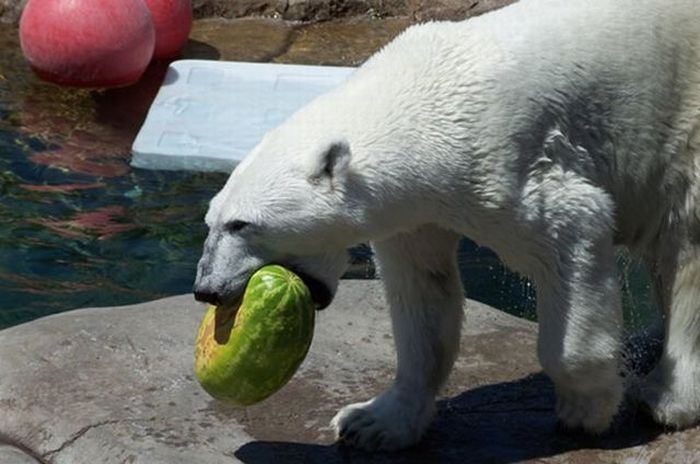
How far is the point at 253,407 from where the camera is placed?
4.48 meters

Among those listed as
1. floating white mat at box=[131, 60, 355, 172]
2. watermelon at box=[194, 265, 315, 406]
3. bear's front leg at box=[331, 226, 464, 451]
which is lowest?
floating white mat at box=[131, 60, 355, 172]

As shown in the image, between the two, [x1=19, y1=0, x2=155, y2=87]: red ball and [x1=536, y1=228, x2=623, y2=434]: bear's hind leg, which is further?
[x1=19, y1=0, x2=155, y2=87]: red ball

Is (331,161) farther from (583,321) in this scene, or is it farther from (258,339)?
(583,321)

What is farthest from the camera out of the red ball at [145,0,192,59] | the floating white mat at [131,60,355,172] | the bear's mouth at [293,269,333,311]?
the red ball at [145,0,192,59]

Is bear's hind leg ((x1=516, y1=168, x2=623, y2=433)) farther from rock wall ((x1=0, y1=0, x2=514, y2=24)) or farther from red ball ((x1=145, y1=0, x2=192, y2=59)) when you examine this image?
rock wall ((x1=0, y1=0, x2=514, y2=24))

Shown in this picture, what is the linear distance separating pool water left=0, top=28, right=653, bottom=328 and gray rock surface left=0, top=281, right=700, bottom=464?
47.5 inches

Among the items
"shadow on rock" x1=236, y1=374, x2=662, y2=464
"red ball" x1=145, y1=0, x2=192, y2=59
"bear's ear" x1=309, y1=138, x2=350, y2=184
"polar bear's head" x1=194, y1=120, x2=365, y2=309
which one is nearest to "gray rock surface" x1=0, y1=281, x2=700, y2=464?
"shadow on rock" x1=236, y1=374, x2=662, y2=464

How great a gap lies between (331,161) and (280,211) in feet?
0.55

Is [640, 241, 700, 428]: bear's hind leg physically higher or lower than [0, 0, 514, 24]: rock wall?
higher

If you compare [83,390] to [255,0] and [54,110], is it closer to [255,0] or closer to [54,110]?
[54,110]

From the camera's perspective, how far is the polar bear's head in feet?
12.0

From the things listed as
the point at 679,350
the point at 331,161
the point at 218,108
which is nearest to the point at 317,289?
the point at 331,161

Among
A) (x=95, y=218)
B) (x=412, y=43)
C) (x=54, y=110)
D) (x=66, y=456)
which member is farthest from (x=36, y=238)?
(x=412, y=43)

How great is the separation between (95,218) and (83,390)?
251 cm
